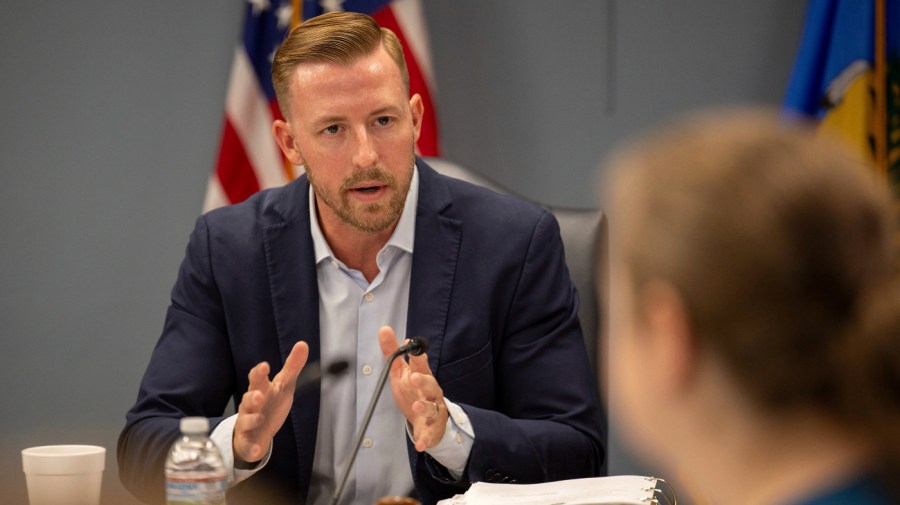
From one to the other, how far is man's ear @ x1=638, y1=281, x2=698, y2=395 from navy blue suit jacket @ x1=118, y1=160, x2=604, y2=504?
1160mm

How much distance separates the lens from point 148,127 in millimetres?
3520

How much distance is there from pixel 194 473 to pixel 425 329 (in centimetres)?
77

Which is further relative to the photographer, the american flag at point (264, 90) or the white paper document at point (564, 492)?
the american flag at point (264, 90)

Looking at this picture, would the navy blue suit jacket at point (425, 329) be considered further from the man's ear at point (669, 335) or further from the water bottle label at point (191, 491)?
the man's ear at point (669, 335)

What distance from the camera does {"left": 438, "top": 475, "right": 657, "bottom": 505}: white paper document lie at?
5.16 ft

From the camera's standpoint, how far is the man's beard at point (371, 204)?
2.16 metres

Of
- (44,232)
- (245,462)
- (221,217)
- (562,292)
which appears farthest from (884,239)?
(44,232)

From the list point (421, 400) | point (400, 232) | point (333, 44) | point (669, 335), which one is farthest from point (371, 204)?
point (669, 335)

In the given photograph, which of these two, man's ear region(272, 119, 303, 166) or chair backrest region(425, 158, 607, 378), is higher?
man's ear region(272, 119, 303, 166)

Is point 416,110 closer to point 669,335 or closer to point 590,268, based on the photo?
point 590,268

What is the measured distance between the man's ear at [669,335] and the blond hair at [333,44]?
1449 mm

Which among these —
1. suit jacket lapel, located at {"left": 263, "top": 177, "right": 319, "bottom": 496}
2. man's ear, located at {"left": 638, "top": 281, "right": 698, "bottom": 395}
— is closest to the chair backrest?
suit jacket lapel, located at {"left": 263, "top": 177, "right": 319, "bottom": 496}

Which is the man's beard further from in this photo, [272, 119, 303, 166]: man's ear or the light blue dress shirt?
[272, 119, 303, 166]: man's ear

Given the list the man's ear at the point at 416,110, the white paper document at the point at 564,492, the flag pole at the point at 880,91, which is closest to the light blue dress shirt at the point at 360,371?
the man's ear at the point at 416,110
